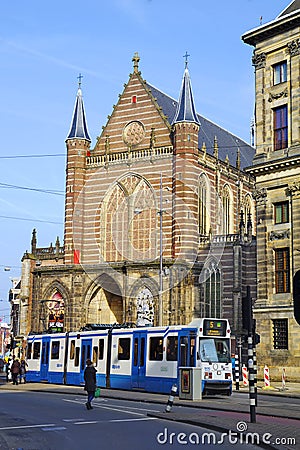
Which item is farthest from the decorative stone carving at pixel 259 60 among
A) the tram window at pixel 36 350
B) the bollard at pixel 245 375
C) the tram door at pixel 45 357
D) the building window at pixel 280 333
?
the tram window at pixel 36 350

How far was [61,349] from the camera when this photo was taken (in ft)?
124

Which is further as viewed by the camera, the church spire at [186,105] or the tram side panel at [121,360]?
the church spire at [186,105]

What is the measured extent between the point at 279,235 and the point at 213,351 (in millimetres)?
15934

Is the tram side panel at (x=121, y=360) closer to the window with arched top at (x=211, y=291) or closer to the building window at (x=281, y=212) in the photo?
the building window at (x=281, y=212)

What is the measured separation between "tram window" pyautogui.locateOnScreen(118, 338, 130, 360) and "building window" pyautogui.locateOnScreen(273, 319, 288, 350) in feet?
41.1

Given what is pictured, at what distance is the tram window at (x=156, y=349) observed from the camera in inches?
1192

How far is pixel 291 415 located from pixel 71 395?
12.7 metres

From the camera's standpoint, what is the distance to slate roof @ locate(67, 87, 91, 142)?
63562 mm

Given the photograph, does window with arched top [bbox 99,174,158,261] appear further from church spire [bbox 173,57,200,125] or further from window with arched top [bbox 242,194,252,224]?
window with arched top [bbox 242,194,252,224]

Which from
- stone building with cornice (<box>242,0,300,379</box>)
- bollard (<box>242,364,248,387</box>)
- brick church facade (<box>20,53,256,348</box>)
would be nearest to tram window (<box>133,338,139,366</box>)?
bollard (<box>242,364,248,387</box>)

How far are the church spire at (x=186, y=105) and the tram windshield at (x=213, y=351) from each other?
31554 millimetres

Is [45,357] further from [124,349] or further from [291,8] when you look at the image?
[291,8]

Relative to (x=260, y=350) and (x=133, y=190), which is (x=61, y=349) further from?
(x=133, y=190)

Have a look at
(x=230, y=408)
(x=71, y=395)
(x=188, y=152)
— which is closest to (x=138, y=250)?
(x=188, y=152)
